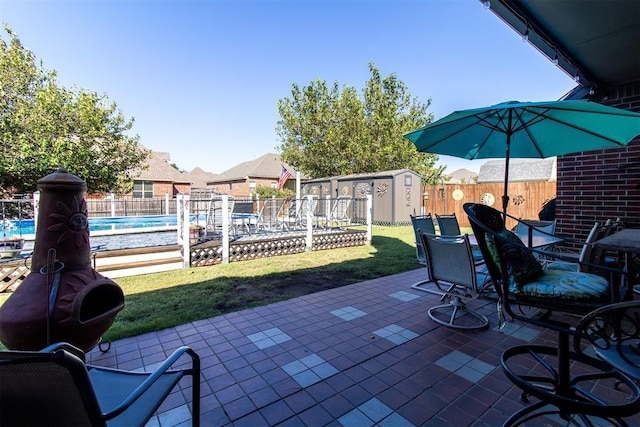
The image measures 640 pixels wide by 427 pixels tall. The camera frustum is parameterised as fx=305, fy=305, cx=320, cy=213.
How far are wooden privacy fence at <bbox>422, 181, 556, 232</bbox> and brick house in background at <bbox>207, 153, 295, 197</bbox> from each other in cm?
1569

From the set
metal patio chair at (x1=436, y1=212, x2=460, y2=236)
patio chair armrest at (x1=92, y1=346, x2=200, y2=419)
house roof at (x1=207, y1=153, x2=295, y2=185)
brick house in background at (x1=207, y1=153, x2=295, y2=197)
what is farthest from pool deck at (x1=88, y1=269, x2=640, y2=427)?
house roof at (x1=207, y1=153, x2=295, y2=185)

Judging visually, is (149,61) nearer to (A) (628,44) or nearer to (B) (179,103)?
(B) (179,103)

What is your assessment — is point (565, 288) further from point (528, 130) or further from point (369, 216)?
point (369, 216)

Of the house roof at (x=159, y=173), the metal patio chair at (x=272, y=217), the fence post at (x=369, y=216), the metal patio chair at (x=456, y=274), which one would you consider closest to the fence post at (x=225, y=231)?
the metal patio chair at (x=272, y=217)

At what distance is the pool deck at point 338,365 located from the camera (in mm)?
1876

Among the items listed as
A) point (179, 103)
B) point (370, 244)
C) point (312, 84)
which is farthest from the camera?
point (312, 84)

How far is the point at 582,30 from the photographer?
2775 mm

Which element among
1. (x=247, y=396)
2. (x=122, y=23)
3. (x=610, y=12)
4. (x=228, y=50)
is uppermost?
(x=228, y=50)

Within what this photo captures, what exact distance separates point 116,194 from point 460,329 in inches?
700

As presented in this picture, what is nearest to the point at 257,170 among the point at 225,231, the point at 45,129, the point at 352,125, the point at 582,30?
the point at 352,125

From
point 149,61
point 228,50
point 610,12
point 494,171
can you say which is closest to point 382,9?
point 228,50

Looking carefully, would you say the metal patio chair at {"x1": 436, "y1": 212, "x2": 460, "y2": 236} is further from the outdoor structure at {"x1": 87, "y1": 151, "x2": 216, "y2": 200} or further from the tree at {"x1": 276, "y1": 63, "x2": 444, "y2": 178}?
the outdoor structure at {"x1": 87, "y1": 151, "x2": 216, "y2": 200}

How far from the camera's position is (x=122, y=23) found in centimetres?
813

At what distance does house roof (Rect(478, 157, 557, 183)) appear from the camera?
25250 millimetres
